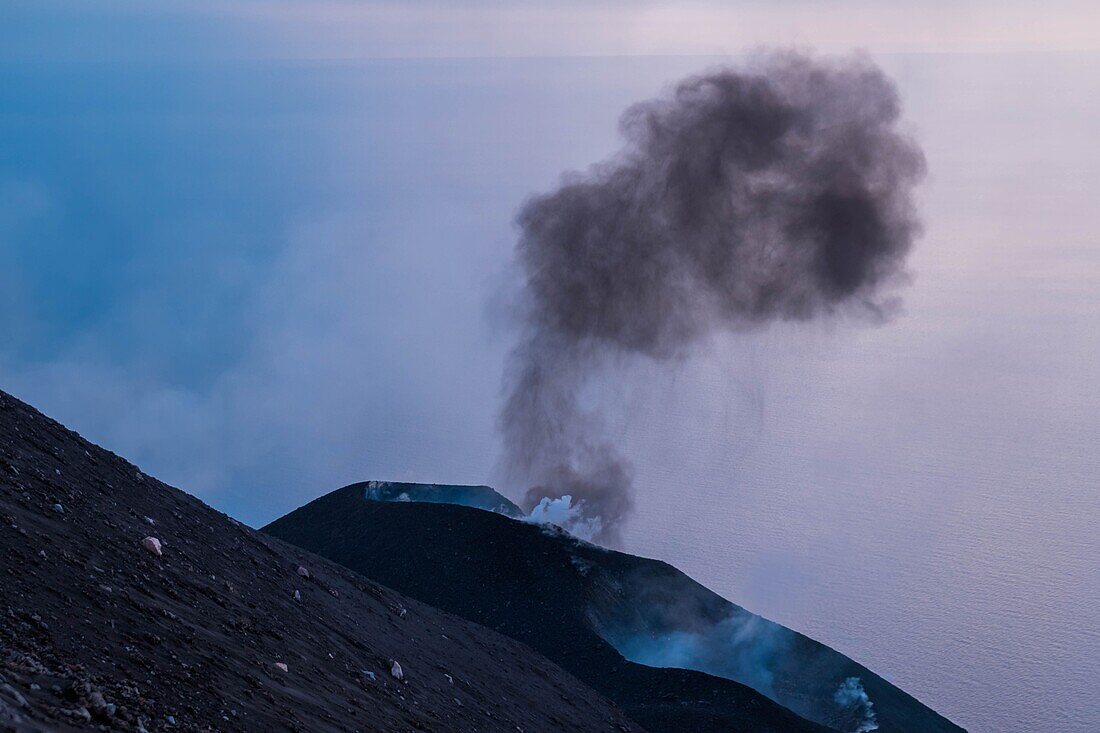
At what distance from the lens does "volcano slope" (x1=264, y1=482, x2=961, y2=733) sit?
1243 inches

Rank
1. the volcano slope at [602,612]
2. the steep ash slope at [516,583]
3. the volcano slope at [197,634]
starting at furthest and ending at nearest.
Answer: the volcano slope at [602,612] → the steep ash slope at [516,583] → the volcano slope at [197,634]

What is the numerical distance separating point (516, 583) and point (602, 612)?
2.73 metres

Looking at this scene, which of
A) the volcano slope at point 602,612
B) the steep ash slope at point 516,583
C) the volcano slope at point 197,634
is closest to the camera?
the volcano slope at point 197,634

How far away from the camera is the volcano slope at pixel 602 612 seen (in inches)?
1243

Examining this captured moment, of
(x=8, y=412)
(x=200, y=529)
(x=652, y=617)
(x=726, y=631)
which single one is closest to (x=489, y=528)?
(x=652, y=617)

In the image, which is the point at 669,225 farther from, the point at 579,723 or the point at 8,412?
the point at 8,412

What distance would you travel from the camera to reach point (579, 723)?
2370cm

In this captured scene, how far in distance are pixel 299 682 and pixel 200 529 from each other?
6478 mm

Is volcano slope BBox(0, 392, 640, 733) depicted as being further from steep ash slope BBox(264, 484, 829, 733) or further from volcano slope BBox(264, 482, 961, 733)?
volcano slope BBox(264, 482, 961, 733)

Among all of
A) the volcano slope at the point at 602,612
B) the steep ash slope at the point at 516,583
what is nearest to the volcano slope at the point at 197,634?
the steep ash slope at the point at 516,583

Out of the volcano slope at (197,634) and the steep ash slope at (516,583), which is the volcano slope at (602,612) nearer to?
the steep ash slope at (516,583)

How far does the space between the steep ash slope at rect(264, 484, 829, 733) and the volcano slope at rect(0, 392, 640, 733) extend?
2536 mm

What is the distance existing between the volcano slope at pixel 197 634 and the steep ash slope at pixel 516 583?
8.32ft

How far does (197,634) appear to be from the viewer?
599 inches
